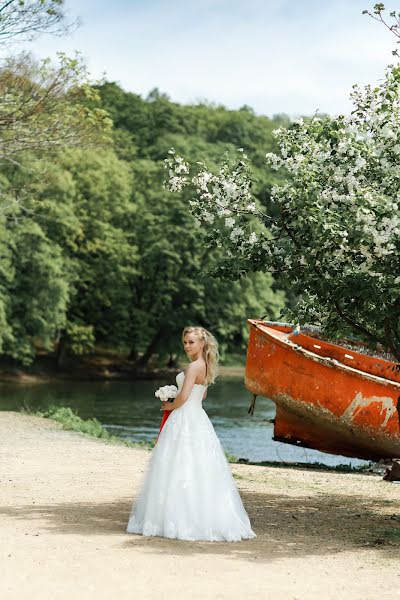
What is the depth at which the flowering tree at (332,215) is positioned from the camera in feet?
29.5

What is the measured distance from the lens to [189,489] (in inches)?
346

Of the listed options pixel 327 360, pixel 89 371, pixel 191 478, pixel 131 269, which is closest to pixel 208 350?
pixel 191 478

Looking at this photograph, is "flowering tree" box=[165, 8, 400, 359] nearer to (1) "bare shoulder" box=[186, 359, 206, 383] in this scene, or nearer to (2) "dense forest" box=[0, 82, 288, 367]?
(1) "bare shoulder" box=[186, 359, 206, 383]

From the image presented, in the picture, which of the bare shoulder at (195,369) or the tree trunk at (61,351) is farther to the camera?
the tree trunk at (61,351)

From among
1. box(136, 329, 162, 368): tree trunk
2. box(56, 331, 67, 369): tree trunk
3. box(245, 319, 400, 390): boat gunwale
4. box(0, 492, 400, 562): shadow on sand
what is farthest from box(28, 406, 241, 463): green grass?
box(136, 329, 162, 368): tree trunk

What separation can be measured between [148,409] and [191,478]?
77.8ft

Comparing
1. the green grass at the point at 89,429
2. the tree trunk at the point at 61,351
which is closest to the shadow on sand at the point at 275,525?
the green grass at the point at 89,429

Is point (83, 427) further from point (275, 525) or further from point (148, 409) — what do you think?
point (148, 409)

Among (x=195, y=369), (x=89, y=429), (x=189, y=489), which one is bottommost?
(x=89, y=429)

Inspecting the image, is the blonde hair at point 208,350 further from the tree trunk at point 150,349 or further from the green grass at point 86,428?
the tree trunk at point 150,349

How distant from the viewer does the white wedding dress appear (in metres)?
8.73

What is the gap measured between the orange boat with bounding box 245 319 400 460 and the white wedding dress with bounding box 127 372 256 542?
8.68 m

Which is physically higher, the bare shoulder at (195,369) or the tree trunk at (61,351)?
the bare shoulder at (195,369)

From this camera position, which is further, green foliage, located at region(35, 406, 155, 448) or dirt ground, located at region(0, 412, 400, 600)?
green foliage, located at region(35, 406, 155, 448)
